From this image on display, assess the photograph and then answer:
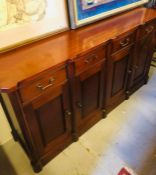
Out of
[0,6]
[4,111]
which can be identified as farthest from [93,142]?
[0,6]

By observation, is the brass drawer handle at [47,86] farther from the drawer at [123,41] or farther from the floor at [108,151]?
the floor at [108,151]

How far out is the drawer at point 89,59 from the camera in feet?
3.89

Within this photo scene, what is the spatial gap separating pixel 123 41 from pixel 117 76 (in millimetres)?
352

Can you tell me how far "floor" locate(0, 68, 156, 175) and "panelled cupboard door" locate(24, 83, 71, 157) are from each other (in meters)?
0.16

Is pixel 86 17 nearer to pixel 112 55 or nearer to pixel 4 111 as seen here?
pixel 112 55

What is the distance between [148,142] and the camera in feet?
5.32

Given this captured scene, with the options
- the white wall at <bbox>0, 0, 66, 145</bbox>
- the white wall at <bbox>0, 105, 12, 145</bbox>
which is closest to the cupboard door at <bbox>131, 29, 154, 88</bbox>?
the white wall at <bbox>0, 0, 66, 145</bbox>

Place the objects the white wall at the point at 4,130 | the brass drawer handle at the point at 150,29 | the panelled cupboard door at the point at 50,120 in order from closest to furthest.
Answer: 1. the panelled cupboard door at the point at 50,120
2. the white wall at the point at 4,130
3. the brass drawer handle at the point at 150,29

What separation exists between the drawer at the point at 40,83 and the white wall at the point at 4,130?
574mm

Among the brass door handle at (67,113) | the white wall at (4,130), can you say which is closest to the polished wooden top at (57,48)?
the brass door handle at (67,113)

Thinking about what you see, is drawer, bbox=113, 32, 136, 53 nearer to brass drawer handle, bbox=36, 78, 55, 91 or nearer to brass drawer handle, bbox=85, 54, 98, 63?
brass drawer handle, bbox=85, 54, 98, 63

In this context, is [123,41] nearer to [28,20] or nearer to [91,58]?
[91,58]

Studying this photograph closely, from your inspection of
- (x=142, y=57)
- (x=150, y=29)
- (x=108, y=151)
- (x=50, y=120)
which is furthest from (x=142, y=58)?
(x=50, y=120)

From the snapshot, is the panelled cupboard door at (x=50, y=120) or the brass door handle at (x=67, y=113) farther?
the brass door handle at (x=67, y=113)
